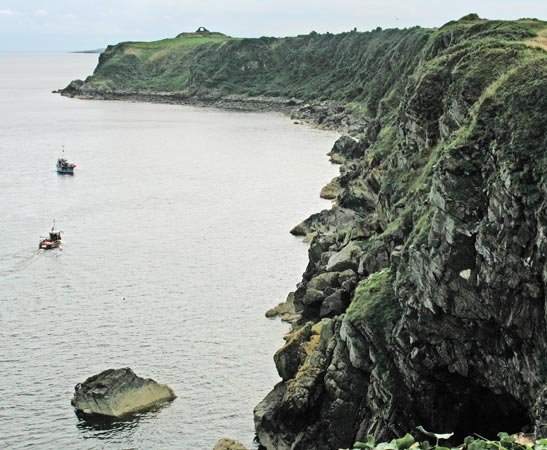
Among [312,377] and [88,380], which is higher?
[312,377]

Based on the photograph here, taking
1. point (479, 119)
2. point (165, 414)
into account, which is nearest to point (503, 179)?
point (479, 119)

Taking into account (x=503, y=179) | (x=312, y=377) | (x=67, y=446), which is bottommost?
(x=67, y=446)

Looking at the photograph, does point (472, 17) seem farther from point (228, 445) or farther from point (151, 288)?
point (228, 445)

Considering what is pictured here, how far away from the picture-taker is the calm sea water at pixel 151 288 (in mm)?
52438

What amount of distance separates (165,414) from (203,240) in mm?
42706

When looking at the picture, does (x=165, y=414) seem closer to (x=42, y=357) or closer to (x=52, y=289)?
(x=42, y=357)

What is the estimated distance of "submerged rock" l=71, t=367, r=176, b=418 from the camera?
52.2 metres

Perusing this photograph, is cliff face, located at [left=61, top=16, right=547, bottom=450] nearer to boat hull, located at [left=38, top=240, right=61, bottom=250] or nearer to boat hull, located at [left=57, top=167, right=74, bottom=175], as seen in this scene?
boat hull, located at [left=38, top=240, right=61, bottom=250]

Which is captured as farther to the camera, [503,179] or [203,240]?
[203,240]

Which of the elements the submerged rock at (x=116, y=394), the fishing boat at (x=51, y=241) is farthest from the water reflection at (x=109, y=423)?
the fishing boat at (x=51, y=241)

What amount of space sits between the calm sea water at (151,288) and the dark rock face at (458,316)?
7.70 meters

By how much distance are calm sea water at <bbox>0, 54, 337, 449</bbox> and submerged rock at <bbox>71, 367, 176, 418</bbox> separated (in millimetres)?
1067

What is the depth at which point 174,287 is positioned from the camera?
7662 centimetres

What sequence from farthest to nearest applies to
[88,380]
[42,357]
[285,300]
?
[285,300] → [42,357] → [88,380]
